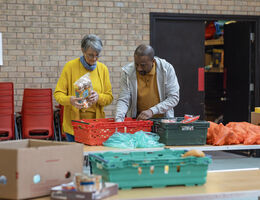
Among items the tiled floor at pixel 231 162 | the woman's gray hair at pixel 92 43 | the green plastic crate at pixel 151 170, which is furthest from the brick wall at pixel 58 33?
the green plastic crate at pixel 151 170

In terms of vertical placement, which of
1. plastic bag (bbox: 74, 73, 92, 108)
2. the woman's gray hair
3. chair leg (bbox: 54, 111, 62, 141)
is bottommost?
chair leg (bbox: 54, 111, 62, 141)

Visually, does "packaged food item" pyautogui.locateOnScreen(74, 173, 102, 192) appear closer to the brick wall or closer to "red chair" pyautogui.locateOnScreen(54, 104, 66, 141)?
"red chair" pyautogui.locateOnScreen(54, 104, 66, 141)

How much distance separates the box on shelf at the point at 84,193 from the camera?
194 centimetres

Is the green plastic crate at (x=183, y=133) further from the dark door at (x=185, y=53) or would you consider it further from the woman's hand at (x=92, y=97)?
the dark door at (x=185, y=53)

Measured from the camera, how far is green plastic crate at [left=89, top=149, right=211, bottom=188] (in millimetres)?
2236

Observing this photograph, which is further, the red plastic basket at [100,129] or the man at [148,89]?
the man at [148,89]

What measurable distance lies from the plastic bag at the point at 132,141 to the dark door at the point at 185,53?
13.5ft

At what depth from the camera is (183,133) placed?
3.48 meters

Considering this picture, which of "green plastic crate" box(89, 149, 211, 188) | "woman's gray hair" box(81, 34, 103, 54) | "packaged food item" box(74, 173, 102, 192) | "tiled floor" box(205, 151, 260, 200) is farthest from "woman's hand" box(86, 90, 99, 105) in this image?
"tiled floor" box(205, 151, 260, 200)

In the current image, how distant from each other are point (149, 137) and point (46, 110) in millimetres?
3508

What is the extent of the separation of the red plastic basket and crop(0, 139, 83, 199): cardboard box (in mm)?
1149

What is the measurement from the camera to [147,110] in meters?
3.75

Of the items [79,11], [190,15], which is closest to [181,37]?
[190,15]

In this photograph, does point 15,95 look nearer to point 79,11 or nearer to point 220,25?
point 79,11
